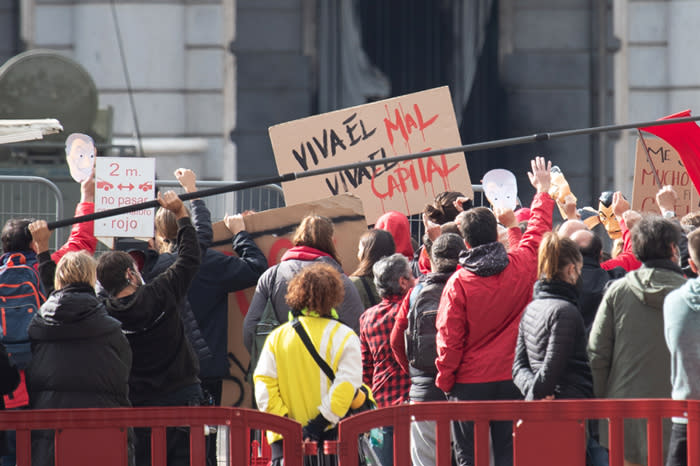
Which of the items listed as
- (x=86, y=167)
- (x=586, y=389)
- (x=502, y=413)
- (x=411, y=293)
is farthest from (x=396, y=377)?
(x=86, y=167)

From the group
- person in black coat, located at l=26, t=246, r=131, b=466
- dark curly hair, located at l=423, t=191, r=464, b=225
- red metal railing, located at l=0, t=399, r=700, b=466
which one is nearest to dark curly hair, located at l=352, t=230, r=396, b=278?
dark curly hair, located at l=423, t=191, r=464, b=225

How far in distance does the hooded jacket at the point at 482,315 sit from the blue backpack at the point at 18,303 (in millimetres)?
1952

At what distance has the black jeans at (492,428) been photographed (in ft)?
15.9

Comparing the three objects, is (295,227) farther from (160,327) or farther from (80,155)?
(160,327)

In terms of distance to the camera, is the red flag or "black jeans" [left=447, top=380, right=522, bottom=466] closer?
"black jeans" [left=447, top=380, right=522, bottom=466]

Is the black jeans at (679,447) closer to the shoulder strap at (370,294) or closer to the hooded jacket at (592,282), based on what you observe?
the hooded jacket at (592,282)

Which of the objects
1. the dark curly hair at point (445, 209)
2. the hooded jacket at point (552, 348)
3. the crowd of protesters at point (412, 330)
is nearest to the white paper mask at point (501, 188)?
the dark curly hair at point (445, 209)

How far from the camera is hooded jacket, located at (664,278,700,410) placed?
4.98m

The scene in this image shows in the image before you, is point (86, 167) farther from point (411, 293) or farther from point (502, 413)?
point (502, 413)

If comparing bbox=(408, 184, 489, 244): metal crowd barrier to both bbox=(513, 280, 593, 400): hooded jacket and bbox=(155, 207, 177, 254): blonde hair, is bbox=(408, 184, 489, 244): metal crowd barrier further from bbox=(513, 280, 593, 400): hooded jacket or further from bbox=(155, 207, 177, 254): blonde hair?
bbox=(513, 280, 593, 400): hooded jacket

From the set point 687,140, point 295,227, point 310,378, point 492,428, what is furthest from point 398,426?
point 687,140

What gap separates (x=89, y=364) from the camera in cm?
533

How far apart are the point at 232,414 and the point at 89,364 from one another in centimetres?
111

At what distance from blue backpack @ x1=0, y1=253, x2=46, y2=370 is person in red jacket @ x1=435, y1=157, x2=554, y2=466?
1.95 metres
